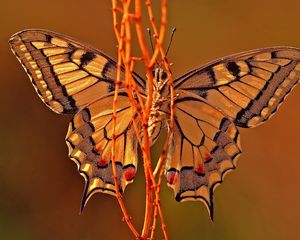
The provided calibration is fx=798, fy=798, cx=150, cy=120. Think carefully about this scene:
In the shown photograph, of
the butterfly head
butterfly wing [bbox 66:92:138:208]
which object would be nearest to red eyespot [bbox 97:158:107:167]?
butterfly wing [bbox 66:92:138:208]

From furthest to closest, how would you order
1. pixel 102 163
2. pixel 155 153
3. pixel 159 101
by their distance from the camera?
pixel 155 153, pixel 102 163, pixel 159 101

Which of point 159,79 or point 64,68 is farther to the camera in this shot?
point 64,68

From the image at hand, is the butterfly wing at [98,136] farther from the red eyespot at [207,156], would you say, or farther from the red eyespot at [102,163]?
the red eyespot at [207,156]

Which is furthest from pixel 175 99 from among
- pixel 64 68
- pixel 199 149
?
pixel 64 68

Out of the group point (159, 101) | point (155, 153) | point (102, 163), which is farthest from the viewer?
point (155, 153)

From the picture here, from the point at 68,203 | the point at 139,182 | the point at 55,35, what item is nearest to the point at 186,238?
the point at 139,182

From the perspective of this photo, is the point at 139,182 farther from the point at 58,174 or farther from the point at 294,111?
the point at 294,111

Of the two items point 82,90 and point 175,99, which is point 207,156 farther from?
point 82,90
